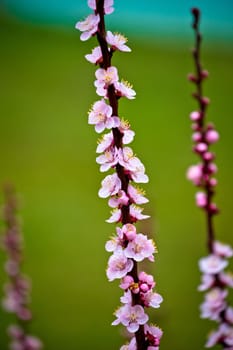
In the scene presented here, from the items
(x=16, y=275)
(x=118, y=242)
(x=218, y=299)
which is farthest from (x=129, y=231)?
(x=16, y=275)

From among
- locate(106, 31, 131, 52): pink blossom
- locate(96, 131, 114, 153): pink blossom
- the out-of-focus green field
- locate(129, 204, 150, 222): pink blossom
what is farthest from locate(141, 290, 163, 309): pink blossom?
the out-of-focus green field

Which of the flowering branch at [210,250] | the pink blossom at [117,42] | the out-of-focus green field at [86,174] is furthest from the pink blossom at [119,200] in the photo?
the out-of-focus green field at [86,174]

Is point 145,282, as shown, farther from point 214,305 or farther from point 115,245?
point 214,305

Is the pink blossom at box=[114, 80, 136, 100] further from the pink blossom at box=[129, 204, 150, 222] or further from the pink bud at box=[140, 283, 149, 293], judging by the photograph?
the pink bud at box=[140, 283, 149, 293]

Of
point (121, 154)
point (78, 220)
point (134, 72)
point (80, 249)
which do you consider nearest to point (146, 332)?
point (121, 154)

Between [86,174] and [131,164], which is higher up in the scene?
[86,174]

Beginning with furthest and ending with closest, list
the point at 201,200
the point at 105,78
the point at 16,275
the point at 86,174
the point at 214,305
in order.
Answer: the point at 86,174 < the point at 16,275 < the point at 201,200 < the point at 214,305 < the point at 105,78
